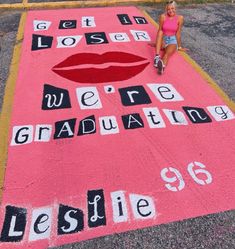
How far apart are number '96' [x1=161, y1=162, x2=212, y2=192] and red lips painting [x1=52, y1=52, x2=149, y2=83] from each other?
2333mm

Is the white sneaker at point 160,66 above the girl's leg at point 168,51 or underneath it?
underneath

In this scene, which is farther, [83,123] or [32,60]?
[32,60]

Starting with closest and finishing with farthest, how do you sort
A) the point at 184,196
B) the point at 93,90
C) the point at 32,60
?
the point at 184,196
the point at 93,90
the point at 32,60

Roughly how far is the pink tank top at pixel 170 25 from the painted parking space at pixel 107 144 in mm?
511

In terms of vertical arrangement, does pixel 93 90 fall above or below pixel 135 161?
above

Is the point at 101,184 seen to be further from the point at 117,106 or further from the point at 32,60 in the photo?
the point at 32,60

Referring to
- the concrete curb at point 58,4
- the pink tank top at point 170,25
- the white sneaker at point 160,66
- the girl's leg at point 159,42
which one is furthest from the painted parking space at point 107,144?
the concrete curb at point 58,4

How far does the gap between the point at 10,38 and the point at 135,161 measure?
457 cm

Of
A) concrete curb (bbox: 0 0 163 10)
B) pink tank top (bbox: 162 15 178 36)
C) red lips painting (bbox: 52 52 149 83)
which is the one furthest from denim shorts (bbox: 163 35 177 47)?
concrete curb (bbox: 0 0 163 10)

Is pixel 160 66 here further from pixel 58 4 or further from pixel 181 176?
pixel 58 4

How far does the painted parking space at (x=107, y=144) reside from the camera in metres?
3.96

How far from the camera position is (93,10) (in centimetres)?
908

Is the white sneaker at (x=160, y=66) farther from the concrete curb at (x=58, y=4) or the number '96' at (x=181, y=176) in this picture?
the concrete curb at (x=58, y=4)

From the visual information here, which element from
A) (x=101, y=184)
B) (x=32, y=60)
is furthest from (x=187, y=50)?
(x=101, y=184)
